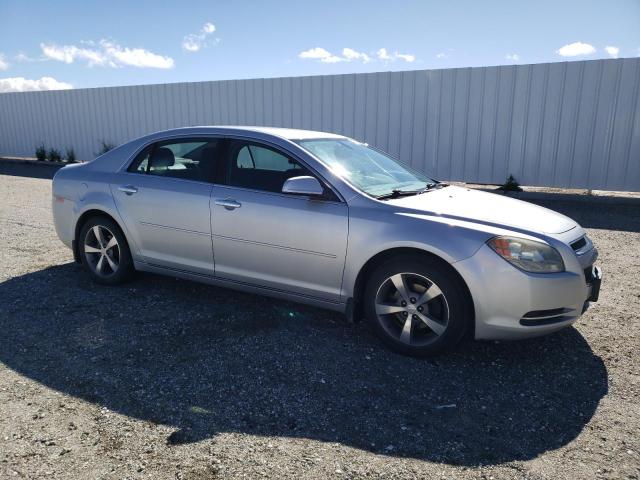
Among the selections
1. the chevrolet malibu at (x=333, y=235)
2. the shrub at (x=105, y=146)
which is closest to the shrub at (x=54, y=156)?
the shrub at (x=105, y=146)

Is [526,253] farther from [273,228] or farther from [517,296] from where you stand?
[273,228]

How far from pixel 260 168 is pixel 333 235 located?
971 mm

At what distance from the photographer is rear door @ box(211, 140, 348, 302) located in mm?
3828

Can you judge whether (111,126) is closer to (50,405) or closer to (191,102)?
(191,102)

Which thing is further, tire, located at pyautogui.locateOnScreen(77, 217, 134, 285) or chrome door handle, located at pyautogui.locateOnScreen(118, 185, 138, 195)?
tire, located at pyautogui.locateOnScreen(77, 217, 134, 285)

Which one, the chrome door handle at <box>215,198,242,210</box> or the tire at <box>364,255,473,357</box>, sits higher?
the chrome door handle at <box>215,198,242,210</box>

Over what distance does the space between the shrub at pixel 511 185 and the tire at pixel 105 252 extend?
8963 mm

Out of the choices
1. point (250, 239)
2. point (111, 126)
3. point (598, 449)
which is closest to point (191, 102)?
point (111, 126)

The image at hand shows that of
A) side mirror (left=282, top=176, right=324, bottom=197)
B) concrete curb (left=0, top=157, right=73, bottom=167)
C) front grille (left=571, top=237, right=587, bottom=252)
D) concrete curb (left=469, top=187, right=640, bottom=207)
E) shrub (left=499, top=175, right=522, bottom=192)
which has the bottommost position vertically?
concrete curb (left=0, top=157, right=73, bottom=167)

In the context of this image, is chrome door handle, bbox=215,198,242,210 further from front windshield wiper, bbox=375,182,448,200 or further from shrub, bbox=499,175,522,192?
shrub, bbox=499,175,522,192

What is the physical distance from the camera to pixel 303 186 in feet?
12.4

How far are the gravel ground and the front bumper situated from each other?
1.16 feet

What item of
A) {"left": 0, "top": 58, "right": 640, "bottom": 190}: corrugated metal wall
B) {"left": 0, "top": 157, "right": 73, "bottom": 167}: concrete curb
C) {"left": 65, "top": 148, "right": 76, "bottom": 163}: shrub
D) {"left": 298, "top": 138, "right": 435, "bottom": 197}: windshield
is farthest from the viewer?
{"left": 65, "top": 148, "right": 76, "bottom": 163}: shrub

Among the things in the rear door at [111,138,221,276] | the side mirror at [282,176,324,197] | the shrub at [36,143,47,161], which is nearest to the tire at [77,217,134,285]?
the rear door at [111,138,221,276]
